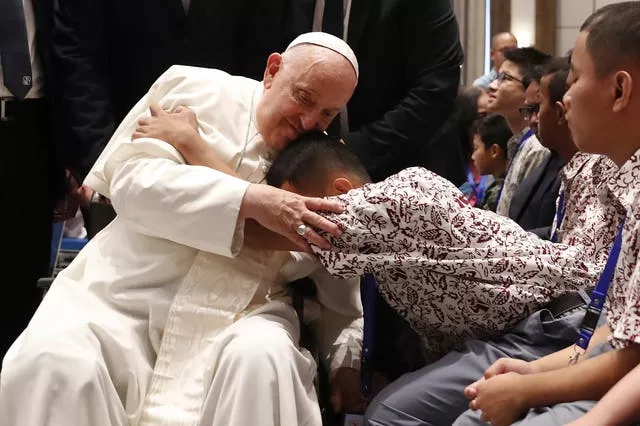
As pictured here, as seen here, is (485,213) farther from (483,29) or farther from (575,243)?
(483,29)

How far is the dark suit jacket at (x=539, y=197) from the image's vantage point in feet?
11.1

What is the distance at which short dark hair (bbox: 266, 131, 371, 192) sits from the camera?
242 cm

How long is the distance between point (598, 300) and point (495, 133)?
3359mm

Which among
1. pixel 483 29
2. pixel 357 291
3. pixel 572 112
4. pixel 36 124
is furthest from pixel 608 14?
pixel 483 29

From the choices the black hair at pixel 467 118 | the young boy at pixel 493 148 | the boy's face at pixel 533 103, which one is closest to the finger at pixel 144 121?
the boy's face at pixel 533 103

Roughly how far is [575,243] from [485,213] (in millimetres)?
266

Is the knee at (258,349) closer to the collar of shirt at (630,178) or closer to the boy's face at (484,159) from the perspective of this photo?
the collar of shirt at (630,178)

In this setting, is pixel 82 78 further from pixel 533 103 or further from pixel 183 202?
pixel 533 103

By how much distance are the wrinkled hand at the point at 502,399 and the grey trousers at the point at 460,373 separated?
25 cm

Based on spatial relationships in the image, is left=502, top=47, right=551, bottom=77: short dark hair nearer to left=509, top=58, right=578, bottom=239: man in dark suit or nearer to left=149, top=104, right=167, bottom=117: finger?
left=509, top=58, right=578, bottom=239: man in dark suit

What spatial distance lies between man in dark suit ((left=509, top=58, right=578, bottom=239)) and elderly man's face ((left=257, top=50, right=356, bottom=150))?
0.88 meters

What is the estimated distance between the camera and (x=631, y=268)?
6.17 ft

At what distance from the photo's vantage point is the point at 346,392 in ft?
8.45

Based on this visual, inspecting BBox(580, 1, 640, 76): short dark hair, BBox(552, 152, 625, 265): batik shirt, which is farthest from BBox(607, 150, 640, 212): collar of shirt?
BBox(552, 152, 625, 265): batik shirt
